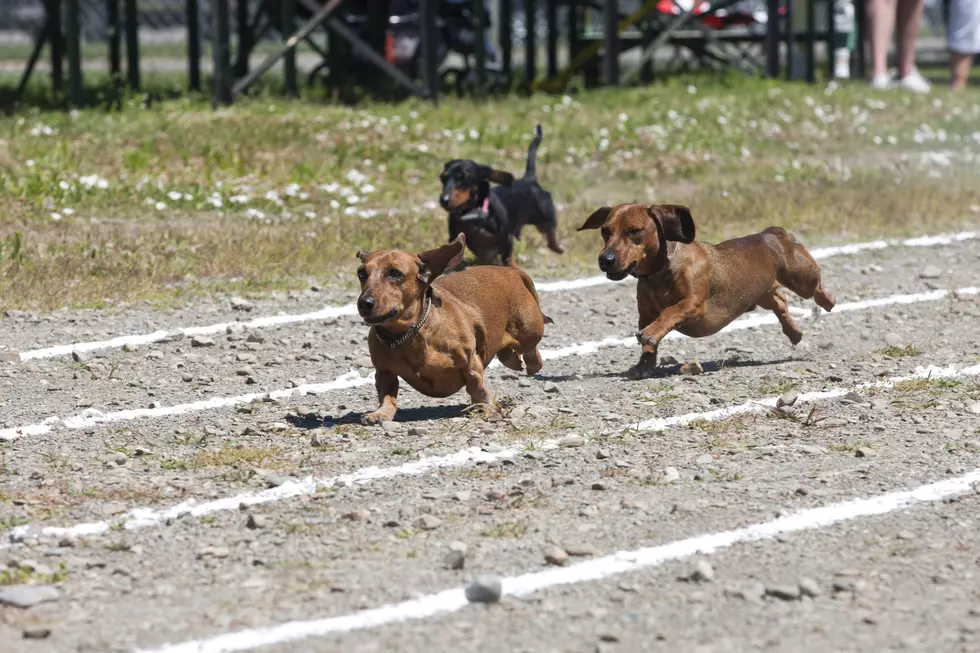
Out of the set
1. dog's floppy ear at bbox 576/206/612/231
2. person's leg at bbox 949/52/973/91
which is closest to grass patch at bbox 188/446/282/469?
Result: dog's floppy ear at bbox 576/206/612/231

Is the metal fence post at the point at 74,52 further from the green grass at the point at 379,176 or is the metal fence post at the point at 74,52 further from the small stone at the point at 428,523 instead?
the small stone at the point at 428,523

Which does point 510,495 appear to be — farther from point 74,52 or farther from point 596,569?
point 74,52

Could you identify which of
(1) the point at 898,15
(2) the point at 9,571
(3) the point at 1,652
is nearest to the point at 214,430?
(2) the point at 9,571

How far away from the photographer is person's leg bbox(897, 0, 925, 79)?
2062cm

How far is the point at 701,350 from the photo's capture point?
875 centimetres

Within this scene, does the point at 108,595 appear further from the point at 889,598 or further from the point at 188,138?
the point at 188,138

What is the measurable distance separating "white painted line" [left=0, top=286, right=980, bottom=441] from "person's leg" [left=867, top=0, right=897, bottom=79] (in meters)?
10.8

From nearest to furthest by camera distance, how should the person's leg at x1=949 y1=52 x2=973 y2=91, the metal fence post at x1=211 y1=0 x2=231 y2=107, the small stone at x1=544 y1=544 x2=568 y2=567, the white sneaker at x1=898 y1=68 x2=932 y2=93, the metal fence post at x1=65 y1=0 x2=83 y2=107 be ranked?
the small stone at x1=544 y1=544 x2=568 y2=567 < the metal fence post at x1=65 y1=0 x2=83 y2=107 < the metal fence post at x1=211 y1=0 x2=231 y2=107 < the white sneaker at x1=898 y1=68 x2=932 y2=93 < the person's leg at x1=949 y1=52 x2=973 y2=91

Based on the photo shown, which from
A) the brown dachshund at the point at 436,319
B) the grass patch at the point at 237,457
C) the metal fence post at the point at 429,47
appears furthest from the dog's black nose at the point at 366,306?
the metal fence post at the point at 429,47

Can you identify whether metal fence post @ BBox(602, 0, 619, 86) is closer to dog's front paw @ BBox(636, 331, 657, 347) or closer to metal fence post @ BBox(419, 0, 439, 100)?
metal fence post @ BBox(419, 0, 439, 100)

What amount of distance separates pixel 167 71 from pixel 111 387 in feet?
66.8

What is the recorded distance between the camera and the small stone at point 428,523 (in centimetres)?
545

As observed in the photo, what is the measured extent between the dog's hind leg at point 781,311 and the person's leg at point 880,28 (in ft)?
41.2

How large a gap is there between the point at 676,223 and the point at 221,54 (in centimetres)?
987
